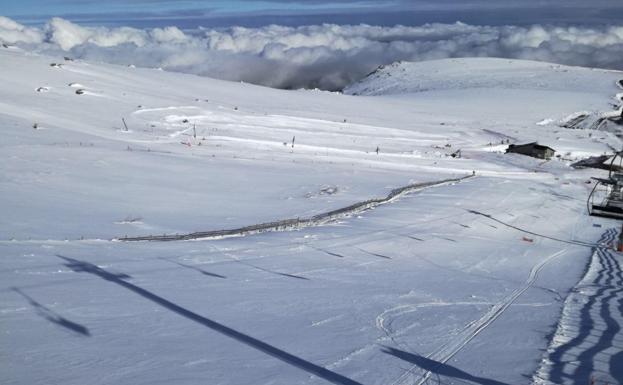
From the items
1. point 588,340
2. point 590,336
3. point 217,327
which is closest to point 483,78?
point 590,336

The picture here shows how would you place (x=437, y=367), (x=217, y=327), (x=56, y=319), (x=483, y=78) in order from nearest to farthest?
(x=437, y=367), (x=56, y=319), (x=217, y=327), (x=483, y=78)

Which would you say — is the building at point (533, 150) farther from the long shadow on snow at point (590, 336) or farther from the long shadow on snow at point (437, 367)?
the long shadow on snow at point (437, 367)

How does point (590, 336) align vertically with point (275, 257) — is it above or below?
above

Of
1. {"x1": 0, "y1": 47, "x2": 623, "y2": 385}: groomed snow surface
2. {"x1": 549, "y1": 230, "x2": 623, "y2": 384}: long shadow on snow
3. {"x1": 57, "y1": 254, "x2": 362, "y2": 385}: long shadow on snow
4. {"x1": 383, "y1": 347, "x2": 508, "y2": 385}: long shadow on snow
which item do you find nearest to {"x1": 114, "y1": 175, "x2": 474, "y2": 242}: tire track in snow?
{"x1": 0, "y1": 47, "x2": 623, "y2": 385}: groomed snow surface

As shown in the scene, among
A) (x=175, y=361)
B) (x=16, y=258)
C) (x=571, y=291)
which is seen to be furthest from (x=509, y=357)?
(x=16, y=258)

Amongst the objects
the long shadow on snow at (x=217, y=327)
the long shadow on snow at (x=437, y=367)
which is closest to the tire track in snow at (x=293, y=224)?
the long shadow on snow at (x=217, y=327)

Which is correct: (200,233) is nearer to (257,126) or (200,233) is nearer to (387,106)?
(257,126)

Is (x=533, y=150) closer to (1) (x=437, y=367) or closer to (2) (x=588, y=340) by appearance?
(2) (x=588, y=340)
